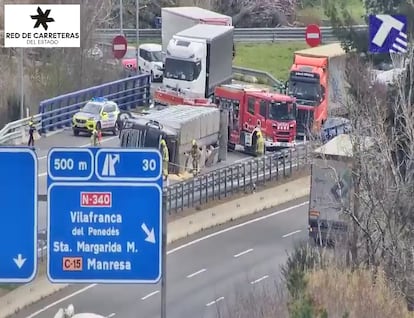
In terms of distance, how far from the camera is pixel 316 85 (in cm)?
4116

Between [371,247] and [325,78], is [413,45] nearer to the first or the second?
[371,247]

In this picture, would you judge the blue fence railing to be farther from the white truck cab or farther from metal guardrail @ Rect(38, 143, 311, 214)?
metal guardrail @ Rect(38, 143, 311, 214)

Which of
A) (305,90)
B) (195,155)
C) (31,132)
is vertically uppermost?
(305,90)

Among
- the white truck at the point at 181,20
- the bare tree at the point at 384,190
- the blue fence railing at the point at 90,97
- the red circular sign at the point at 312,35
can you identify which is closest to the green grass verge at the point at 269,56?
the red circular sign at the point at 312,35

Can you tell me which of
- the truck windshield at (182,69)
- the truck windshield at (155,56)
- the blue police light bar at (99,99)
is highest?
the truck windshield at (182,69)

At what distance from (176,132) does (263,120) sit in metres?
Answer: 5.06

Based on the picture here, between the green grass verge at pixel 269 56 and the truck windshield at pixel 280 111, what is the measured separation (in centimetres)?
1288

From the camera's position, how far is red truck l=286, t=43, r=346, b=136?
40.0 meters

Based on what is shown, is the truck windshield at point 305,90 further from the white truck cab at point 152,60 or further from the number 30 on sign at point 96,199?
the number 30 on sign at point 96,199

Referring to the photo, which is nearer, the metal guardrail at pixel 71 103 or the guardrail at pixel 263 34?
the metal guardrail at pixel 71 103

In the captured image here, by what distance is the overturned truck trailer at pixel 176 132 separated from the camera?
110 feet

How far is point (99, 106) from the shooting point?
3834 centimetres

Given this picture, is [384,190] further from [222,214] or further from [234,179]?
[234,179]

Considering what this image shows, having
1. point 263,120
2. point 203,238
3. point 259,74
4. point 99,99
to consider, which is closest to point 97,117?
point 99,99
